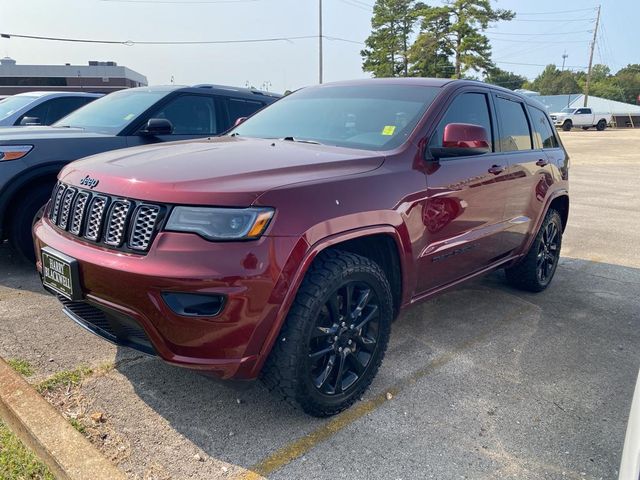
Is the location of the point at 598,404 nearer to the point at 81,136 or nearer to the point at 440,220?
the point at 440,220

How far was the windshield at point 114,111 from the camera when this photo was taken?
17.7 feet

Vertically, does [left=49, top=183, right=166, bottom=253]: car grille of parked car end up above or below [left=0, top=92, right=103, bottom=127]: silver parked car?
below

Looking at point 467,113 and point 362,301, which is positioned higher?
point 467,113

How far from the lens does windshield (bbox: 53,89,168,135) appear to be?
212 inches

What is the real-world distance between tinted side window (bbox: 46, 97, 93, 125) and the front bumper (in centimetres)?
701

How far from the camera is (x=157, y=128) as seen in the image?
503cm

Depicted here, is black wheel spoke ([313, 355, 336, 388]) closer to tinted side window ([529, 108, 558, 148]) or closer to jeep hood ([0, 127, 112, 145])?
tinted side window ([529, 108, 558, 148])

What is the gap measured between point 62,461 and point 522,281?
399cm

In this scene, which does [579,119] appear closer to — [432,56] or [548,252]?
[432,56]

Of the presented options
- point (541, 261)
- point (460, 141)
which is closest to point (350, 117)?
point (460, 141)

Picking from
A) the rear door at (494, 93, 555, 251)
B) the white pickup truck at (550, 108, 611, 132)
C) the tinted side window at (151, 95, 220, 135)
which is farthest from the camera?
the white pickup truck at (550, 108, 611, 132)

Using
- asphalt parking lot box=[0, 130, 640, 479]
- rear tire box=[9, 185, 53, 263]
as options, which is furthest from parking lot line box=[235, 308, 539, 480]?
rear tire box=[9, 185, 53, 263]

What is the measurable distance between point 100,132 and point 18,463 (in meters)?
3.69

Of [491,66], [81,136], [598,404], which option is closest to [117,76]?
[491,66]
